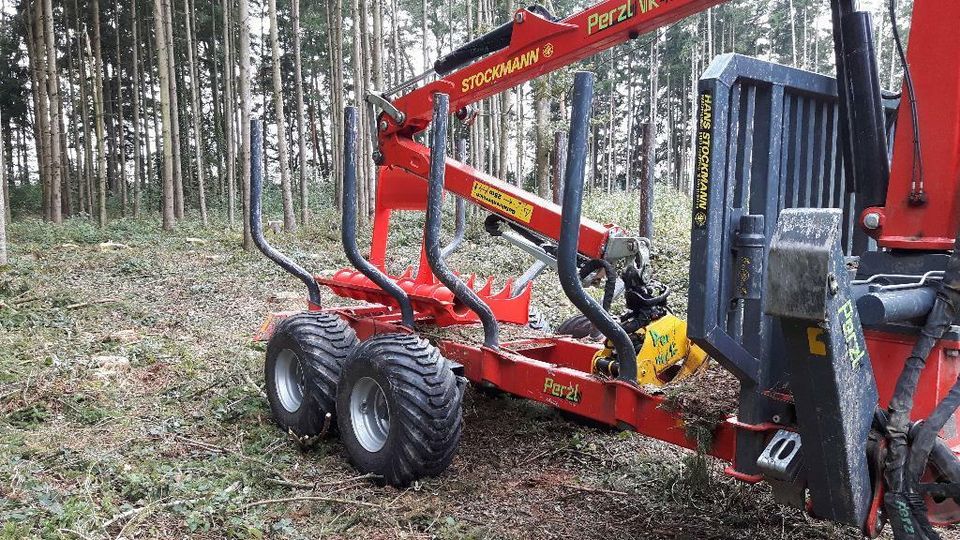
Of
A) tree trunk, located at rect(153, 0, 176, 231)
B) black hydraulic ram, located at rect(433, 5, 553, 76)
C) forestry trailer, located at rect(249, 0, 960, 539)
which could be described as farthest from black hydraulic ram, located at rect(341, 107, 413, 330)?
tree trunk, located at rect(153, 0, 176, 231)

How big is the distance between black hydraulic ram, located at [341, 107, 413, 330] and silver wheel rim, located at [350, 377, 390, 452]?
0.63 m

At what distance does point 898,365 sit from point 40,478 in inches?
164

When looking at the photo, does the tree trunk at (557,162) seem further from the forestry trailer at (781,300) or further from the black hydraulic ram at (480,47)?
the forestry trailer at (781,300)

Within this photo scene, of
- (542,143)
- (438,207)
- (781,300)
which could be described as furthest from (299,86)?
(781,300)

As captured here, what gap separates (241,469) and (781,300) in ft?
10.9

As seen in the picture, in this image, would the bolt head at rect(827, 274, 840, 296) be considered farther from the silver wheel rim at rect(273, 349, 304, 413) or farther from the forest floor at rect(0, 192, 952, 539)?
the silver wheel rim at rect(273, 349, 304, 413)

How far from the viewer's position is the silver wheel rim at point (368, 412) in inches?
167

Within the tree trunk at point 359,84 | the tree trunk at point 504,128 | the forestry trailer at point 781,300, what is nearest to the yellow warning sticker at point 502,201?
the forestry trailer at point 781,300

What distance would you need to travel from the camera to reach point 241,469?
409cm

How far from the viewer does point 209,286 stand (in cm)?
1034

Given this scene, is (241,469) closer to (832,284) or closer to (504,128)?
(832,284)

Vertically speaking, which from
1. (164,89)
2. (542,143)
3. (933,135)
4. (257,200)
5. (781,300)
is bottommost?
(257,200)

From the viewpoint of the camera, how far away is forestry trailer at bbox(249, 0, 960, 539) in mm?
2090

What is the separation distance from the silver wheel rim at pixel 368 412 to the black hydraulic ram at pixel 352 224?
24.8 inches
